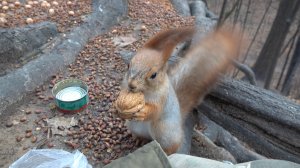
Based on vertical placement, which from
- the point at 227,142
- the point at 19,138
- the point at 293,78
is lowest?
the point at 293,78

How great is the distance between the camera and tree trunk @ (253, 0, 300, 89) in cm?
497

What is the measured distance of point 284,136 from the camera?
7.05ft

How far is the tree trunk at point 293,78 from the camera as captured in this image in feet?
16.8

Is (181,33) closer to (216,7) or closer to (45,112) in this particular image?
(45,112)

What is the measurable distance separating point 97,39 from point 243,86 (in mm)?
1642

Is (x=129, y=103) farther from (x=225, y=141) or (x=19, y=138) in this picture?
(x=225, y=141)

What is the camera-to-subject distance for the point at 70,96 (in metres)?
2.30

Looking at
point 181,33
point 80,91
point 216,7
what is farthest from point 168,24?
point 216,7

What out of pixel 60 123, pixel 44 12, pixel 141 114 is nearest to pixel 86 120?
pixel 60 123

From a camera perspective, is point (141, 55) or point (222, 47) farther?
point (222, 47)

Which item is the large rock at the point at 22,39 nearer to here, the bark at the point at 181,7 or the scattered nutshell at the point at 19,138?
the scattered nutshell at the point at 19,138

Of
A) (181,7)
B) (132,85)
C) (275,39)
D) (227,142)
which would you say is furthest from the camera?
(275,39)

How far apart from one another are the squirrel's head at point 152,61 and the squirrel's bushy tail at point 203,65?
0.33 meters

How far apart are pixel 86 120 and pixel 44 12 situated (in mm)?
1535
